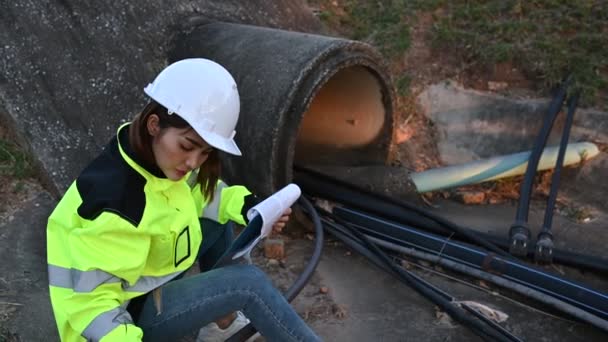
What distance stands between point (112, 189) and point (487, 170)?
3.25 meters

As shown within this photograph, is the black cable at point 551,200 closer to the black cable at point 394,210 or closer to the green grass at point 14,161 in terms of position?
the black cable at point 394,210

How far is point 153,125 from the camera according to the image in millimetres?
1801

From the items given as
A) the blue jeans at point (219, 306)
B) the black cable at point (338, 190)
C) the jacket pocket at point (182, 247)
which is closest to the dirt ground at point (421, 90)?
the black cable at point (338, 190)

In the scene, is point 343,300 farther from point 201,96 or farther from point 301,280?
point 201,96

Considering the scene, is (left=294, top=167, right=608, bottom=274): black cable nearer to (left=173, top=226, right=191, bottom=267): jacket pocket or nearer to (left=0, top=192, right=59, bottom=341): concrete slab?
(left=0, top=192, right=59, bottom=341): concrete slab

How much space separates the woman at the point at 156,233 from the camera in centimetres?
167

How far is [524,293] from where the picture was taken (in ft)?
10.1

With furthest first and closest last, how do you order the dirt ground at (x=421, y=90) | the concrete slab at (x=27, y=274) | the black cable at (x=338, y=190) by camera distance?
the dirt ground at (x=421, y=90) < the black cable at (x=338, y=190) < the concrete slab at (x=27, y=274)

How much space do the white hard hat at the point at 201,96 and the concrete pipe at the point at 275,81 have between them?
1.34 m

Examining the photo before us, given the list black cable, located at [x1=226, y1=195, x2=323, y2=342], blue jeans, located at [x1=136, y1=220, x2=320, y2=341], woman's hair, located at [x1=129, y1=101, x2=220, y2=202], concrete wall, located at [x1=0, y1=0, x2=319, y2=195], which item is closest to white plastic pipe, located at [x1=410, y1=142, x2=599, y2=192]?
black cable, located at [x1=226, y1=195, x2=323, y2=342]

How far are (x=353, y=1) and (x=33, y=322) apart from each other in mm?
4214


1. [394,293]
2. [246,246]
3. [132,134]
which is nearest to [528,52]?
[394,293]

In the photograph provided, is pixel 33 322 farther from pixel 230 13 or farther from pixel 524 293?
pixel 230 13

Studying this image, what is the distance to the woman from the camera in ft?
5.48
